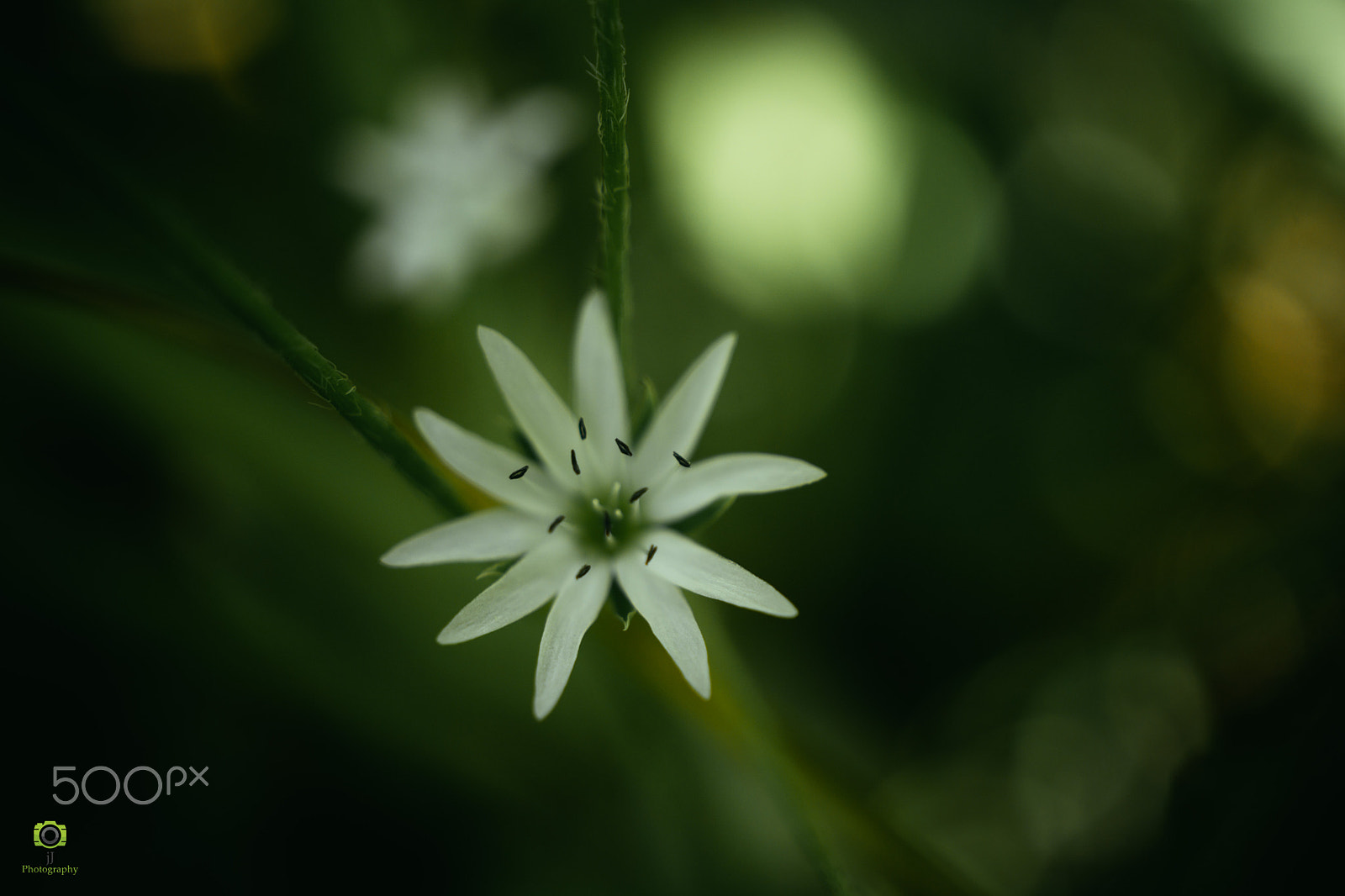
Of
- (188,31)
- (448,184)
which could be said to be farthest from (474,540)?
(188,31)

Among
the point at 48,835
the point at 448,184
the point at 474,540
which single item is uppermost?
the point at 448,184

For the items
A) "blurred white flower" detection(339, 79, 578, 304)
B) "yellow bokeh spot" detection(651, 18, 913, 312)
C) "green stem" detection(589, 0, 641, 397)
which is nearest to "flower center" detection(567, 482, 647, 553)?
"green stem" detection(589, 0, 641, 397)

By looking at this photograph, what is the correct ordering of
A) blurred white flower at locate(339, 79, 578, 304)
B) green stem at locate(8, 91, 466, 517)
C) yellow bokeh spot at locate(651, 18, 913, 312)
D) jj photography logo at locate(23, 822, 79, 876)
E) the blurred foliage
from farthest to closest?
yellow bokeh spot at locate(651, 18, 913, 312) → blurred white flower at locate(339, 79, 578, 304) → the blurred foliage → jj photography logo at locate(23, 822, 79, 876) → green stem at locate(8, 91, 466, 517)

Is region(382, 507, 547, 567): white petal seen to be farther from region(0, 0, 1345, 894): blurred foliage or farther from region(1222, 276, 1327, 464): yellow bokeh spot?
region(1222, 276, 1327, 464): yellow bokeh spot

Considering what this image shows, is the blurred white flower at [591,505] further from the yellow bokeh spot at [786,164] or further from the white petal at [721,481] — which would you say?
the yellow bokeh spot at [786,164]

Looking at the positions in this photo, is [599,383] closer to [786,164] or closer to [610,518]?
[610,518]

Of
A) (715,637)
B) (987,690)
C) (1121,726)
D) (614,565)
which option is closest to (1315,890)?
(1121,726)

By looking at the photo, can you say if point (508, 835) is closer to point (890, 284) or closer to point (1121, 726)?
point (1121, 726)
